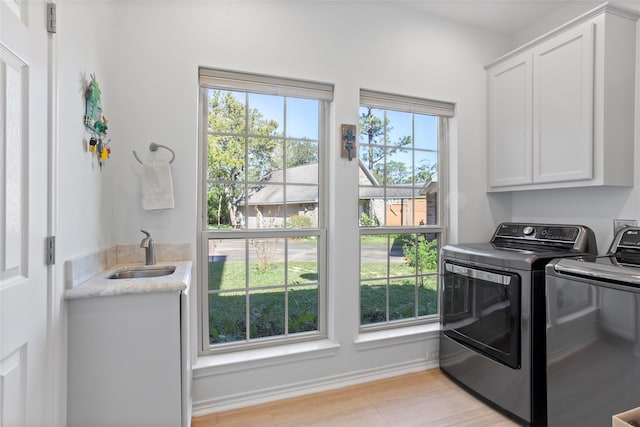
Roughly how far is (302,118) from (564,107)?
1.76m

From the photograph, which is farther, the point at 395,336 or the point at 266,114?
the point at 395,336

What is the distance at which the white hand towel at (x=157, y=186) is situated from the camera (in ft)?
6.05

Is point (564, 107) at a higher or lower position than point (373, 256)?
higher

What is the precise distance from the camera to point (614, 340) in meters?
1.48

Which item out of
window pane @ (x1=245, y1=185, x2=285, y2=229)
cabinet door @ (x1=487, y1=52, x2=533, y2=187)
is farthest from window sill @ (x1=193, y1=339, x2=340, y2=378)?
cabinet door @ (x1=487, y1=52, x2=533, y2=187)

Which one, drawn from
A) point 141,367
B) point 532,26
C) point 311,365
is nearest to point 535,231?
point 532,26

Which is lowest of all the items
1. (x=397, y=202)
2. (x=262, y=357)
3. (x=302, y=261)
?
(x=262, y=357)

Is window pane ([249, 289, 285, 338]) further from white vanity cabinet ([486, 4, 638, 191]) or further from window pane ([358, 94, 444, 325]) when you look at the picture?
white vanity cabinet ([486, 4, 638, 191])

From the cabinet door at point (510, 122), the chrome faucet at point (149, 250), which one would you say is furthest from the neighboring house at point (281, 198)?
the cabinet door at point (510, 122)

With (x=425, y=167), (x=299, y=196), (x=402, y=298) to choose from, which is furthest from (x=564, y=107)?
(x=299, y=196)

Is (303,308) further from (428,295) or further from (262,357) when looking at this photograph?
(428,295)

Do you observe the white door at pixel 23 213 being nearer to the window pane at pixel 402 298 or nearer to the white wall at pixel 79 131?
the white wall at pixel 79 131

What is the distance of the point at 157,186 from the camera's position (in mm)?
1856

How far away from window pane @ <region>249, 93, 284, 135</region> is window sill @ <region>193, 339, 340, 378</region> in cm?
148
